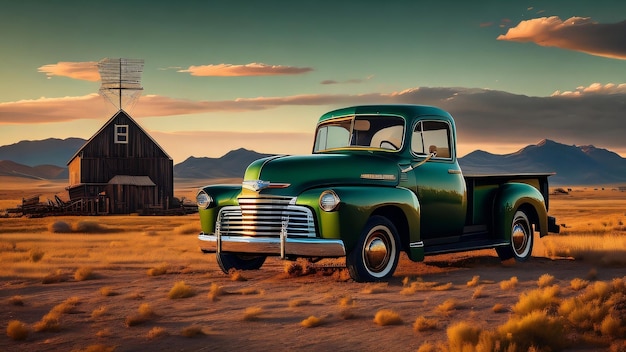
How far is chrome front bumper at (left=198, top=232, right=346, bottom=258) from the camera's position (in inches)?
487

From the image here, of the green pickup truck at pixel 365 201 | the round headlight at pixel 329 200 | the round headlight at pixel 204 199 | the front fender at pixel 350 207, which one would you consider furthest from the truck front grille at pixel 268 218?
the round headlight at pixel 204 199

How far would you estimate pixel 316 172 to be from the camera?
12992 millimetres

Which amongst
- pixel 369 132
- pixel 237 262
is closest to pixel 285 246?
pixel 237 262

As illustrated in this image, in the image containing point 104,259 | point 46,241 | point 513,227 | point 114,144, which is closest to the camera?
point 513,227

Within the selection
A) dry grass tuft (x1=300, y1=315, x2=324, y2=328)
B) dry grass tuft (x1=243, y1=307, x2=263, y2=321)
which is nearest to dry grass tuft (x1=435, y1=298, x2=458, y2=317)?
dry grass tuft (x1=300, y1=315, x2=324, y2=328)

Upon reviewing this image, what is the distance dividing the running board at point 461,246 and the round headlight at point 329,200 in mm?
2929

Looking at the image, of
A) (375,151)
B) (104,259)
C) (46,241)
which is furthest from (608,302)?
(46,241)

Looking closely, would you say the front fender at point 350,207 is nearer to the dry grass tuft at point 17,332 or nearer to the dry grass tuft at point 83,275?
the dry grass tuft at point 17,332

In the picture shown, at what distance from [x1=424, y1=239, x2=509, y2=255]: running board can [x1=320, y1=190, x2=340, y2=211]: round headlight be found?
9.61 feet

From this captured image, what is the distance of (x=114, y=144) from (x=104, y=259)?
36219mm

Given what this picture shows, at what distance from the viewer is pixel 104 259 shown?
20469 mm

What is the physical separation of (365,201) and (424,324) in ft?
11.8

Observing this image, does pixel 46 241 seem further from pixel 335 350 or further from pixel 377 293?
pixel 335 350

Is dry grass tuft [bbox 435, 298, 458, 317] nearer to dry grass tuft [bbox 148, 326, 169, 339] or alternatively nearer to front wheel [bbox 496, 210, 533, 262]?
dry grass tuft [bbox 148, 326, 169, 339]
